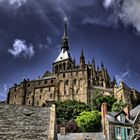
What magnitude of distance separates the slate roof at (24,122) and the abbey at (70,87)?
8517 centimetres

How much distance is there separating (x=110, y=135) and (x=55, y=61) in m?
102

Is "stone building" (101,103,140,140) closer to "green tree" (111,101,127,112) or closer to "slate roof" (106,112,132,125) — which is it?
"slate roof" (106,112,132,125)

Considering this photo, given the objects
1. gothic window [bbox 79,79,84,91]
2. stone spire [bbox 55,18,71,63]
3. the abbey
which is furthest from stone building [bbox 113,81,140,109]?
stone spire [bbox 55,18,71,63]

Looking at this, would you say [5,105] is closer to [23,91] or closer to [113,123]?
[113,123]

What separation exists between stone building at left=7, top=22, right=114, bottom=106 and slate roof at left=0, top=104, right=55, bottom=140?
90.2 m

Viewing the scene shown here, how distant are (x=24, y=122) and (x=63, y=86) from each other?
325 feet

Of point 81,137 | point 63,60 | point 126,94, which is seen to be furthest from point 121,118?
point 63,60

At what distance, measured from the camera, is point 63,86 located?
116 meters

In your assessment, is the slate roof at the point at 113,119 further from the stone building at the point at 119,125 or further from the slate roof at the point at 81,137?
the slate roof at the point at 81,137

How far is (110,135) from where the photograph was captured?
144 ft

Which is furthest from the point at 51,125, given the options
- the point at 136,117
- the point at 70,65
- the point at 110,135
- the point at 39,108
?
the point at 70,65

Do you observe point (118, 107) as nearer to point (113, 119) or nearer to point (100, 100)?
point (100, 100)

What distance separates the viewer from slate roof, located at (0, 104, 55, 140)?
16086 millimetres

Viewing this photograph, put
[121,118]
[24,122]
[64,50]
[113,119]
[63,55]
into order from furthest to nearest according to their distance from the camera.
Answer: [64,50]
[63,55]
[121,118]
[113,119]
[24,122]
